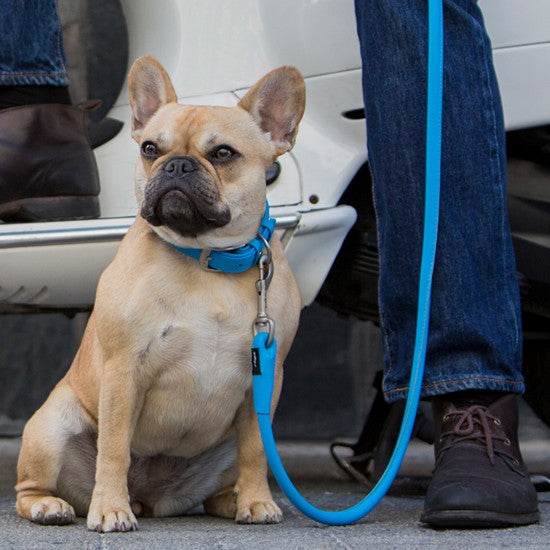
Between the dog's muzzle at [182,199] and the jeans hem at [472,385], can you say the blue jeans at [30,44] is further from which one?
the jeans hem at [472,385]

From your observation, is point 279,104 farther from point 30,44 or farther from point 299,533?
point 299,533

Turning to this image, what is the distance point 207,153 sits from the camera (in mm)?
1866

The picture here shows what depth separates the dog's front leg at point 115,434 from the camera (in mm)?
1747

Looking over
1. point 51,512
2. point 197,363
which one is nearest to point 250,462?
point 197,363

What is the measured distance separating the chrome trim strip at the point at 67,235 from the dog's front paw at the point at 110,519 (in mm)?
516

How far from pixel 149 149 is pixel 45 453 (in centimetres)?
54

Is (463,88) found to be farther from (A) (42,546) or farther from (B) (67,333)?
(B) (67,333)

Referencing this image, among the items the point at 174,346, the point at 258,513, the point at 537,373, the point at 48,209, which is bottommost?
the point at 537,373

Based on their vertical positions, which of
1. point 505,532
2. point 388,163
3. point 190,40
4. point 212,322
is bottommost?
point 505,532

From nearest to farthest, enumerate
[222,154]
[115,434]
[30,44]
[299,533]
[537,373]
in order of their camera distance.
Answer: [299,533] < [115,434] < [222,154] < [30,44] < [537,373]

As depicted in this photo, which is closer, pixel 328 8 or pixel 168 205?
pixel 168 205

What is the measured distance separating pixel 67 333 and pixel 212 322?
5.62 ft

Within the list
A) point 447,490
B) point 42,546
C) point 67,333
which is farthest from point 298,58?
point 67,333

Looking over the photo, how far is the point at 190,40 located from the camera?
2.16m
